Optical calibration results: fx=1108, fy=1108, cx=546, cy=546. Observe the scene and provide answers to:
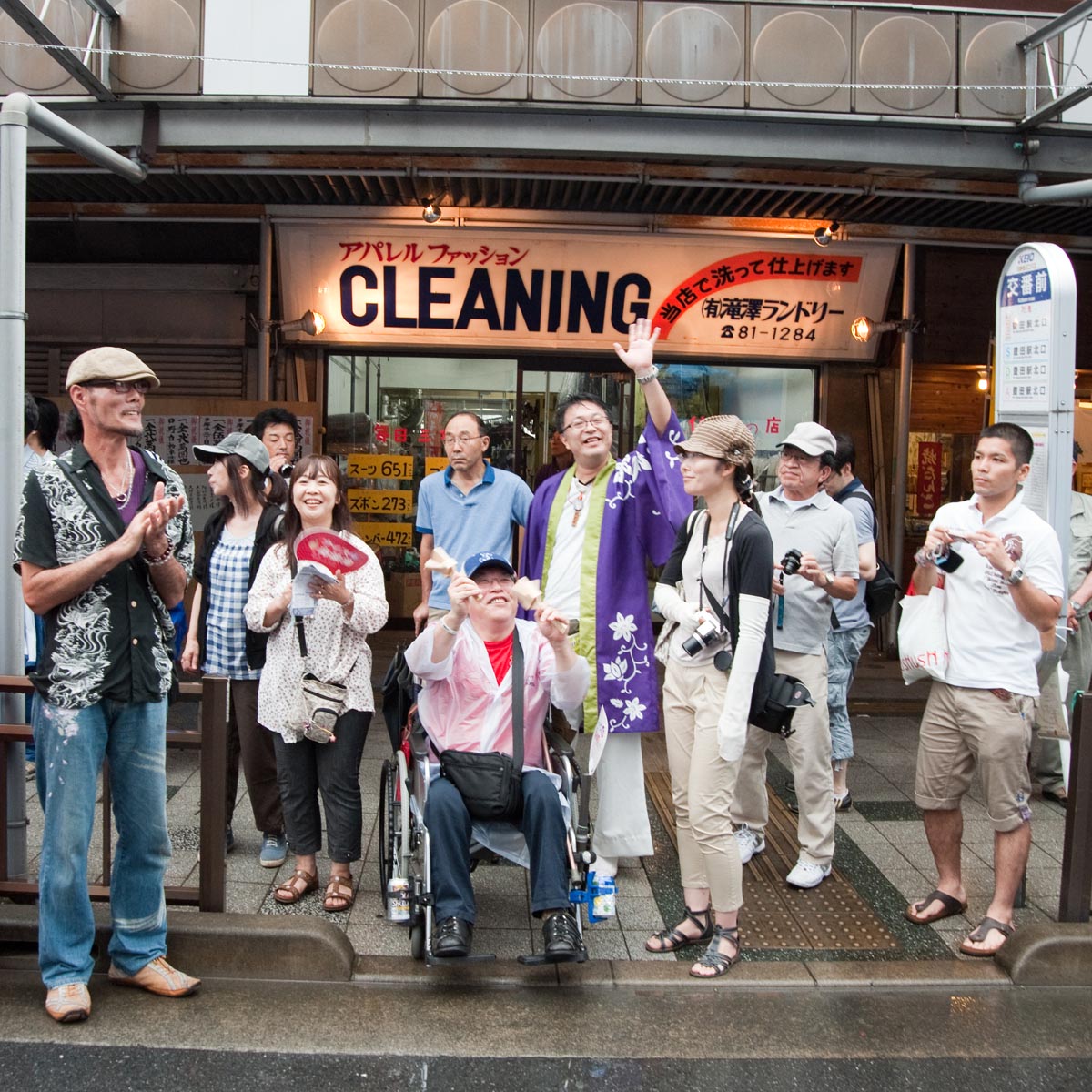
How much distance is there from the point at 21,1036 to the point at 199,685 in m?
1.33

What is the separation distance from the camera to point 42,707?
377 cm

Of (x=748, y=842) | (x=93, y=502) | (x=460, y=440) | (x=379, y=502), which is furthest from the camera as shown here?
(x=379, y=502)

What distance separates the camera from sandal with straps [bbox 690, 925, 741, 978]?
13.8 feet

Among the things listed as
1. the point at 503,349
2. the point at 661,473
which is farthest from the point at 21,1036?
the point at 503,349

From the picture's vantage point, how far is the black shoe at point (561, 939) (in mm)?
3916

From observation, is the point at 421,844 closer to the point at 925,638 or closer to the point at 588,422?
the point at 588,422

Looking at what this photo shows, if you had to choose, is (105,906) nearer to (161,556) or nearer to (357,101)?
(161,556)

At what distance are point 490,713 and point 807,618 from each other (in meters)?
1.55

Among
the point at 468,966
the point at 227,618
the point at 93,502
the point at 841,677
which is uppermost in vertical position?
the point at 93,502

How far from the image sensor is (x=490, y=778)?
4191mm

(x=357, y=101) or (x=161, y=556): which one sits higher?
(x=357, y=101)

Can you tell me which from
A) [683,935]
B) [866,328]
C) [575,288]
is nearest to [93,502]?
[683,935]

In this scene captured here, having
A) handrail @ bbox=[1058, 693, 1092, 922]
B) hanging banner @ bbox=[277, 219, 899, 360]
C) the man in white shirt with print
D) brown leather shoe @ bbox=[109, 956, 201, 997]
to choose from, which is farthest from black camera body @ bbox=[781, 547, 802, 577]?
hanging banner @ bbox=[277, 219, 899, 360]

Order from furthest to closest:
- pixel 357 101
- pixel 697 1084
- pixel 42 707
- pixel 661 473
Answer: pixel 357 101, pixel 661 473, pixel 42 707, pixel 697 1084
